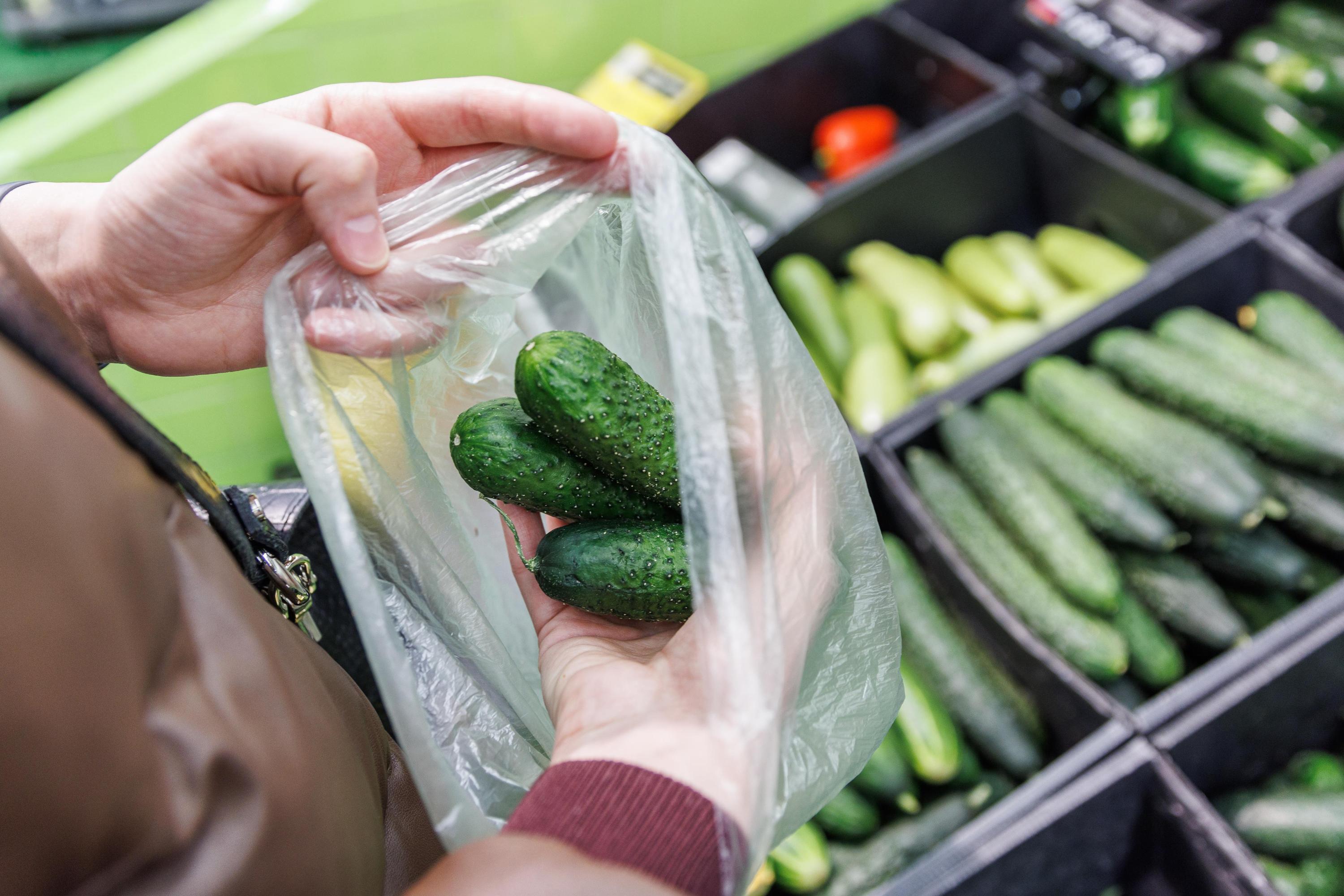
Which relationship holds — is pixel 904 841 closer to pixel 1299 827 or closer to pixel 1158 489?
pixel 1299 827

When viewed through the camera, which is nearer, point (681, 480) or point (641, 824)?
point (641, 824)

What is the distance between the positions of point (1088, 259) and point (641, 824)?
1.42 metres

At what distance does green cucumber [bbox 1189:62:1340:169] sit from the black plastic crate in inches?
16.1

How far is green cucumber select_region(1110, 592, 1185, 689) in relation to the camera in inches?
45.8

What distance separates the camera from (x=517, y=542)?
90 centimetres

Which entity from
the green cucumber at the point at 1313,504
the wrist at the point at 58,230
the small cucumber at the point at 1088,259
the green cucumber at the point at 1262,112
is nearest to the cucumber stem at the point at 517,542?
the wrist at the point at 58,230

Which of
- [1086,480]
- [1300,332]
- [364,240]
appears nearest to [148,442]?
[364,240]

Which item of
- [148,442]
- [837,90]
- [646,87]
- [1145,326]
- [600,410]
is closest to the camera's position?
[148,442]

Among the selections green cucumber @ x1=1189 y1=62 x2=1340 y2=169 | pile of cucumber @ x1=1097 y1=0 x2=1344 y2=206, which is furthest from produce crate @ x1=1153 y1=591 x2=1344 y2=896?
green cucumber @ x1=1189 y1=62 x2=1340 y2=169

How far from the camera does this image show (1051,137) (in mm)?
1666

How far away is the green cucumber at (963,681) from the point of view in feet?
3.87

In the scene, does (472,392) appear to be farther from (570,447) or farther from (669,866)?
(669,866)

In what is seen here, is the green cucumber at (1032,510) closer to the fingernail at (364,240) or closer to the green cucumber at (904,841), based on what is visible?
the green cucumber at (904,841)

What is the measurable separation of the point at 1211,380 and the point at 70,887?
1340 mm
